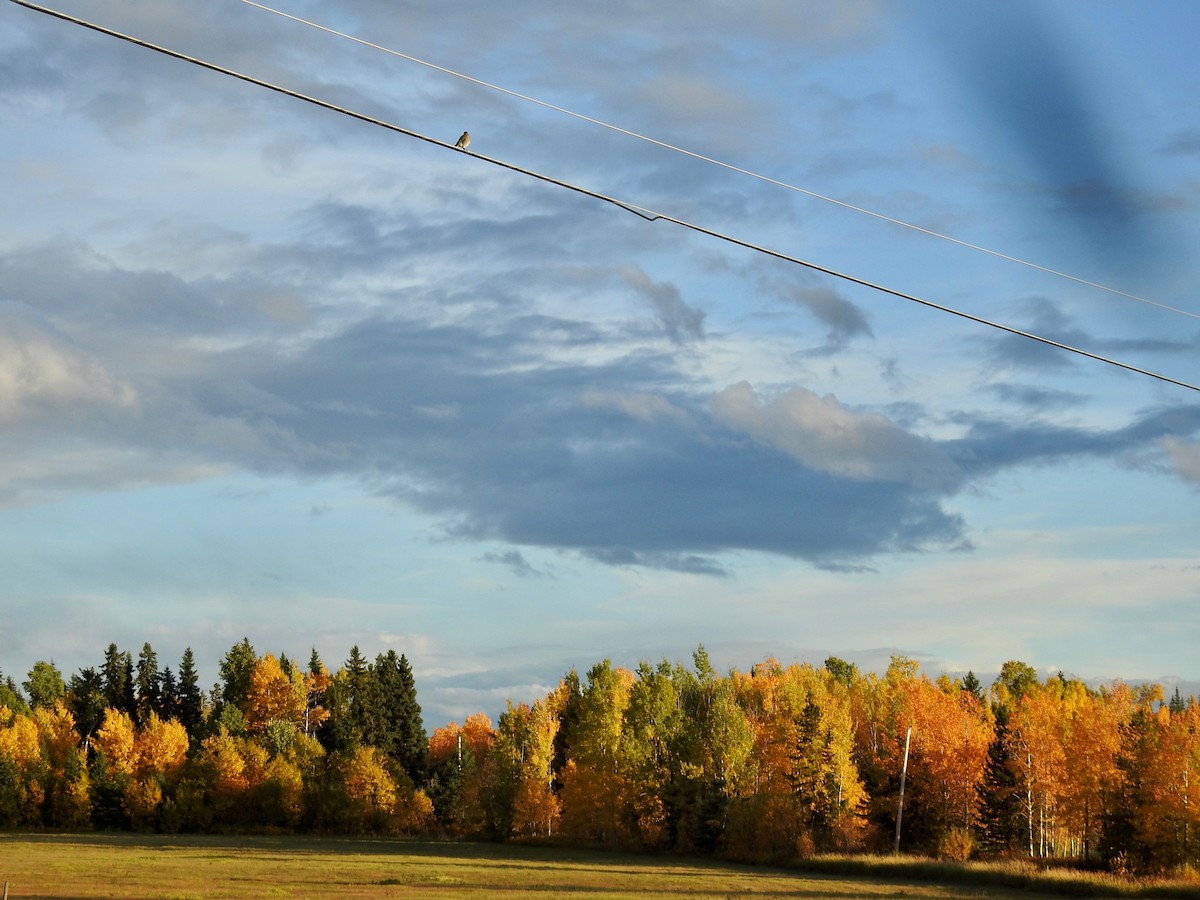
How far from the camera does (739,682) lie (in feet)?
417

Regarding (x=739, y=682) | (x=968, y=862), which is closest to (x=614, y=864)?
(x=968, y=862)

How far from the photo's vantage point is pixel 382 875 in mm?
61562

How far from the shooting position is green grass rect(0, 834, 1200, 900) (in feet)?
171

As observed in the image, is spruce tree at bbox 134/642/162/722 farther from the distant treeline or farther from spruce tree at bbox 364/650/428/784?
spruce tree at bbox 364/650/428/784

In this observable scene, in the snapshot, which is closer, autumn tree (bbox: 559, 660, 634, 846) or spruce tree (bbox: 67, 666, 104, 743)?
autumn tree (bbox: 559, 660, 634, 846)

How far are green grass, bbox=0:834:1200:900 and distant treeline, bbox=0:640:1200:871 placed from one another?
7360mm

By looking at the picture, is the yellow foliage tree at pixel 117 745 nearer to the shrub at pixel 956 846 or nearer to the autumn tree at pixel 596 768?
the autumn tree at pixel 596 768

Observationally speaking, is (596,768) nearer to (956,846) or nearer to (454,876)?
(956,846)

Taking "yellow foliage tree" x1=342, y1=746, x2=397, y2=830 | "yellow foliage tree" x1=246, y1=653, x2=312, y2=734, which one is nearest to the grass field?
"yellow foliage tree" x1=342, y1=746, x2=397, y2=830

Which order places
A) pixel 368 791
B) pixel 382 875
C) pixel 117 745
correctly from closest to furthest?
pixel 382 875
pixel 368 791
pixel 117 745

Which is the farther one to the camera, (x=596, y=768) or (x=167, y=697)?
(x=167, y=697)

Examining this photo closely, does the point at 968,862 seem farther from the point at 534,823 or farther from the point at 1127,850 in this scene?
the point at 534,823

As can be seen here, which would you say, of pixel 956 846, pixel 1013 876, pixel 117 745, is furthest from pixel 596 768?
pixel 117 745

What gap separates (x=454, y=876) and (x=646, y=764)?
30972 mm
